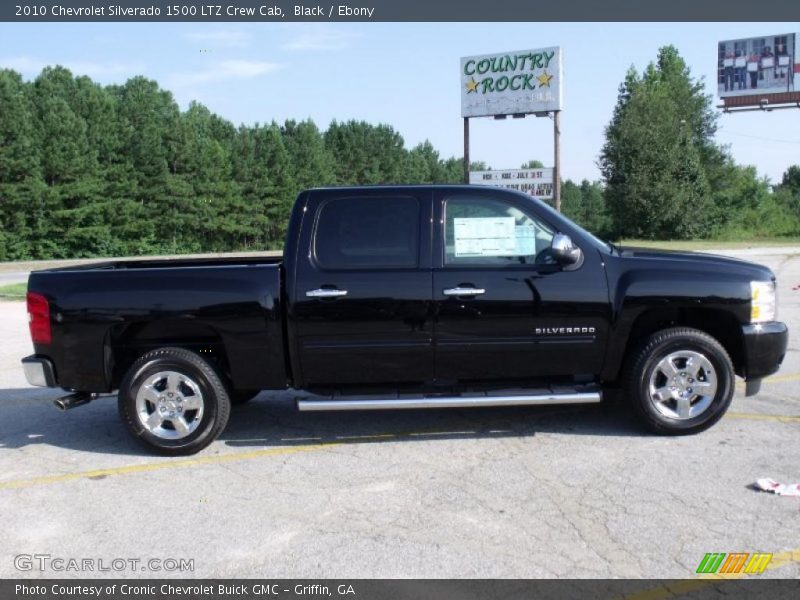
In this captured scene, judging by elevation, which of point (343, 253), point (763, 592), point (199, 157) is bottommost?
point (763, 592)

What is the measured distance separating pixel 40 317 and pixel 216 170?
48101mm

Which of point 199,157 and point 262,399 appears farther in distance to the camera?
point 199,157

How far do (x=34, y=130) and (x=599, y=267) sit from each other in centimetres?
4155

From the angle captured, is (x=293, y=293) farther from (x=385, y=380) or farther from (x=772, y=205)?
(x=772, y=205)

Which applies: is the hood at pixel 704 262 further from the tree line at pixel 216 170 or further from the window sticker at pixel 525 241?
the tree line at pixel 216 170

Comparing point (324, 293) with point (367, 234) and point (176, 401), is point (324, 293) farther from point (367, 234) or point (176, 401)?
point (176, 401)

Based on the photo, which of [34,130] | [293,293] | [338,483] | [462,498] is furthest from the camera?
[34,130]

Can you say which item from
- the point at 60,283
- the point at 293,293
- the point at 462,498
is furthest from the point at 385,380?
the point at 60,283

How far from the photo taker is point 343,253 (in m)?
Answer: 5.46

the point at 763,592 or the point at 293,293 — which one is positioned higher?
the point at 293,293

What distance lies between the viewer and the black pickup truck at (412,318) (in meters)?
5.35

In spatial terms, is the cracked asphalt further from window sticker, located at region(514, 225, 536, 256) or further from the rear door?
window sticker, located at region(514, 225, 536, 256)

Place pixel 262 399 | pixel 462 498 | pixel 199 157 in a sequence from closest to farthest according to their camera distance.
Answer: pixel 462 498 → pixel 262 399 → pixel 199 157

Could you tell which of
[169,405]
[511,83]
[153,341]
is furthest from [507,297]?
[511,83]
